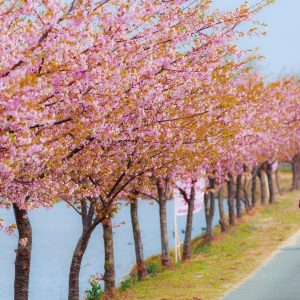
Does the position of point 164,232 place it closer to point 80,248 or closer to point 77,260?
point 77,260

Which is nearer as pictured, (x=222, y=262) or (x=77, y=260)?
(x=77, y=260)

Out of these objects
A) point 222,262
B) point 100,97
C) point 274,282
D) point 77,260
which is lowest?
point 274,282

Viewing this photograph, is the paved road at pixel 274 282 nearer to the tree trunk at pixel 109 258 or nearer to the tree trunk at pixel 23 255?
the tree trunk at pixel 109 258

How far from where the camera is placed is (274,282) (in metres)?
20.7

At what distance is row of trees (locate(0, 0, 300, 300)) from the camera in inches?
427

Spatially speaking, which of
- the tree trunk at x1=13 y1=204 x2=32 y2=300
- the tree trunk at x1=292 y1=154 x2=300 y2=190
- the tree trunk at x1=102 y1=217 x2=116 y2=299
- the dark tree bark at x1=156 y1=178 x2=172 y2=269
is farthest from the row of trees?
the tree trunk at x1=292 y1=154 x2=300 y2=190

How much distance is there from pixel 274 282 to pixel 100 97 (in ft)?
32.5

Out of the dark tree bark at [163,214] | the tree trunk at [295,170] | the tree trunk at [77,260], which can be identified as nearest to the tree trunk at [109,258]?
the tree trunk at [77,260]

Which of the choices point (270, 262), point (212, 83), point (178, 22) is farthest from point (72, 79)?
point (270, 262)

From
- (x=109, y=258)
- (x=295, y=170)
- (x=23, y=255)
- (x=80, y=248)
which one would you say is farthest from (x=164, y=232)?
(x=295, y=170)

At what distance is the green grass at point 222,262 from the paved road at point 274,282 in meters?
0.49

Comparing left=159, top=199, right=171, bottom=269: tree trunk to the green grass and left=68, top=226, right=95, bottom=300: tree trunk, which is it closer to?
the green grass

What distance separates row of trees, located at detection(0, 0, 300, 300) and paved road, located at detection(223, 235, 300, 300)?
12.9 ft

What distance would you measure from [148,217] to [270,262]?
7146 centimetres
